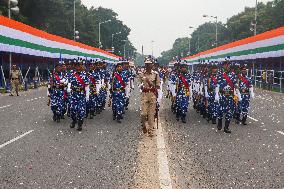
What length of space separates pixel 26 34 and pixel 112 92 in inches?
812

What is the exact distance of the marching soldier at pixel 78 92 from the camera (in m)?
11.8

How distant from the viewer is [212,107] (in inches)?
535

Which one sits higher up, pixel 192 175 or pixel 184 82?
pixel 184 82

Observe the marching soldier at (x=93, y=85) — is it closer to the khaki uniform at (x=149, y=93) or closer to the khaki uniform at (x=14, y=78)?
the khaki uniform at (x=149, y=93)

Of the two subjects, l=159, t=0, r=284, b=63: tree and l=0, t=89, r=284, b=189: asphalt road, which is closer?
l=0, t=89, r=284, b=189: asphalt road

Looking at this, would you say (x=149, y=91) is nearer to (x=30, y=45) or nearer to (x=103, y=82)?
(x=103, y=82)

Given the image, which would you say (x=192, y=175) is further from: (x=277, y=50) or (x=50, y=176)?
(x=277, y=50)

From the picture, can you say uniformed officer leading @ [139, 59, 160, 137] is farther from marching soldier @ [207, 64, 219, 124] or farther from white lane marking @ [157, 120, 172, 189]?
marching soldier @ [207, 64, 219, 124]

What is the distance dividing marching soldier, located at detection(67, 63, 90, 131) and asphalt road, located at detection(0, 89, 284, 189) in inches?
18.7

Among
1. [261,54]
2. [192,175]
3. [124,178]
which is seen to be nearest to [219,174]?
[192,175]

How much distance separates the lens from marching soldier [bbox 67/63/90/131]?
11789 mm

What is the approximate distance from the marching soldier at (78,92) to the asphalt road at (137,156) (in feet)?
1.56

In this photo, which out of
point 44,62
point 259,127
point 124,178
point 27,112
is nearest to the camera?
point 124,178

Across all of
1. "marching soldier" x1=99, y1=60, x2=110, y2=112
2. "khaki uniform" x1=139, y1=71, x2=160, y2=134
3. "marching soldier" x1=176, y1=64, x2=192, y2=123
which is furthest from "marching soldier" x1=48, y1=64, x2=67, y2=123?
"marching soldier" x1=176, y1=64, x2=192, y2=123
